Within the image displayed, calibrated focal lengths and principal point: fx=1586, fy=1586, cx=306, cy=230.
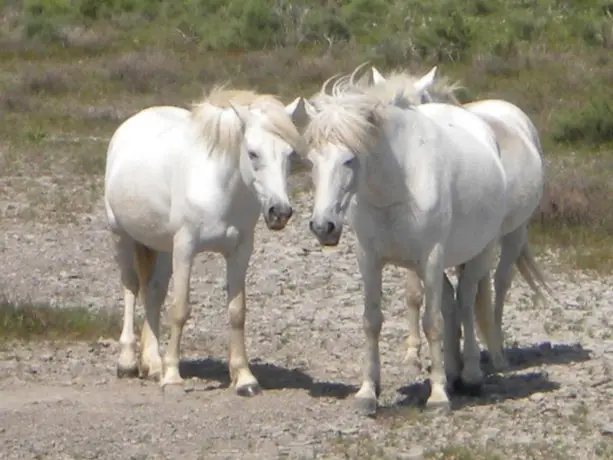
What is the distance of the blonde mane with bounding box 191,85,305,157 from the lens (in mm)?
9219

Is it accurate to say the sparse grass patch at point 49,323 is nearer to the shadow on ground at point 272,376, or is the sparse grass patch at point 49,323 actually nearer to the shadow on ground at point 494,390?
the shadow on ground at point 272,376

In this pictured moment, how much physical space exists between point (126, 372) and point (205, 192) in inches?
59.9

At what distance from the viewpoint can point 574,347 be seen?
1120 cm

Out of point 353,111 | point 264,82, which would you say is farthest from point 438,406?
point 264,82

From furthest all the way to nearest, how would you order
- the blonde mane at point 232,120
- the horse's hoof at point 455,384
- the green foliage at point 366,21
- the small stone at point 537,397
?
the green foliage at point 366,21, the horse's hoof at point 455,384, the small stone at point 537,397, the blonde mane at point 232,120

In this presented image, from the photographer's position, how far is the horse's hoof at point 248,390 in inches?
378

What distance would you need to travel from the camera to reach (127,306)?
35.1ft

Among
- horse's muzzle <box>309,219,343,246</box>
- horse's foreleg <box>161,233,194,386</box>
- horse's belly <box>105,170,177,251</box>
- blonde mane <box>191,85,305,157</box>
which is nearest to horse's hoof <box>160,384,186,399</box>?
horse's foreleg <box>161,233,194,386</box>

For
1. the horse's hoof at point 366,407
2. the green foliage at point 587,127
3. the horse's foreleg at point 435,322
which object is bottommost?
the green foliage at point 587,127

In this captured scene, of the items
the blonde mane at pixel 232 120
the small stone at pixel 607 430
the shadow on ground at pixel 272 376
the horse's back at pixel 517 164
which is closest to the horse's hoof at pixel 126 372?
Answer: the shadow on ground at pixel 272 376

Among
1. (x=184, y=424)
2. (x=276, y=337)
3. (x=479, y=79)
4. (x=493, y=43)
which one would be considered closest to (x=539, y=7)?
(x=493, y=43)

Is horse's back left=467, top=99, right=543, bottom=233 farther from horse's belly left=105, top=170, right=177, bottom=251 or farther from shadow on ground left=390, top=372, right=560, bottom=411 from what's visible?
horse's belly left=105, top=170, right=177, bottom=251

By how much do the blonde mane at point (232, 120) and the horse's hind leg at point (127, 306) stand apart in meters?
1.31

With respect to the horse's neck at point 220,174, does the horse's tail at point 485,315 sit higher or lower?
lower
